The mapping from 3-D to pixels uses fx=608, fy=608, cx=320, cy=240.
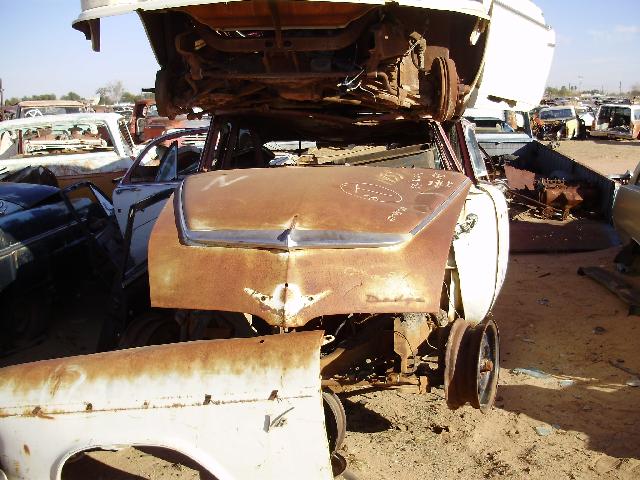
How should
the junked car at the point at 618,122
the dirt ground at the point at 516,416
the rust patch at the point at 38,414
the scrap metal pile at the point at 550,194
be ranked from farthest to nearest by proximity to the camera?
the junked car at the point at 618,122 < the scrap metal pile at the point at 550,194 < the dirt ground at the point at 516,416 < the rust patch at the point at 38,414

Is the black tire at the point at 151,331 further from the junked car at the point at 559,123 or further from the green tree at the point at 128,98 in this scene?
the green tree at the point at 128,98

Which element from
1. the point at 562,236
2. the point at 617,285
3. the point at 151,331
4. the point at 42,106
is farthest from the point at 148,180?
the point at 42,106

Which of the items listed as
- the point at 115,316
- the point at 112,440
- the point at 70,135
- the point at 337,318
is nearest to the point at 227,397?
the point at 112,440

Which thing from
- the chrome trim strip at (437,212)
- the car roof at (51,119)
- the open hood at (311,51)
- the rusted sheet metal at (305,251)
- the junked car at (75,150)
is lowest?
the junked car at (75,150)

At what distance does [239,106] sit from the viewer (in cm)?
429

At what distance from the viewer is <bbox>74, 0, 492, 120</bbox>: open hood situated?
11.2 ft

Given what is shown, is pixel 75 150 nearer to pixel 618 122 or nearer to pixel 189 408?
pixel 189 408

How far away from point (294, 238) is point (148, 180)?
3788mm

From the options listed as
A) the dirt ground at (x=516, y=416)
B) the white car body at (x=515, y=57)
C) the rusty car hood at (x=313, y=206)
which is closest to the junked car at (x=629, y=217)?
the dirt ground at (x=516, y=416)

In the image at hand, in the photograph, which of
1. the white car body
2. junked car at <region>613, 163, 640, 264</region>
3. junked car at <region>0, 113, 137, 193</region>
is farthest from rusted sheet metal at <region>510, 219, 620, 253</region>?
junked car at <region>0, 113, 137, 193</region>

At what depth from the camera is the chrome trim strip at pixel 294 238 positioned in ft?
8.75

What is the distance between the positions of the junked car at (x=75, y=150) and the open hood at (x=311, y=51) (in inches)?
164

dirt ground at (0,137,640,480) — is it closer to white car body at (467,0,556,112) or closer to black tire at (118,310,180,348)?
black tire at (118,310,180,348)

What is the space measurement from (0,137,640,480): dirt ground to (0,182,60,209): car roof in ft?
2.97
